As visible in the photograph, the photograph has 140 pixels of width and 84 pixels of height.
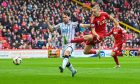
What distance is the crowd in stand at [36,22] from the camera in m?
41.5

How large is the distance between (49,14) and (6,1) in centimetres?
396

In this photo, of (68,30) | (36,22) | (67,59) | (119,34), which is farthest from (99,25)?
(36,22)

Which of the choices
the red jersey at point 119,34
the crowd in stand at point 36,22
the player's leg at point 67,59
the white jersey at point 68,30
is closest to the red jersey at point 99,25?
the white jersey at point 68,30

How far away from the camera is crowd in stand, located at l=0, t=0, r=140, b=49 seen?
4147 centimetres

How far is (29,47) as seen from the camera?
42.0 m

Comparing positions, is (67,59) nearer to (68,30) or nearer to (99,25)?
(68,30)

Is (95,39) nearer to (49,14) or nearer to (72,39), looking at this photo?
(72,39)

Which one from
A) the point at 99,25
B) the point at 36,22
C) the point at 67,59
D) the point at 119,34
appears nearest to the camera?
the point at 67,59

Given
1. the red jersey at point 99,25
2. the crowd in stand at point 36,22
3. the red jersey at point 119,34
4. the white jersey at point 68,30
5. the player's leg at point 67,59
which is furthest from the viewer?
the crowd in stand at point 36,22

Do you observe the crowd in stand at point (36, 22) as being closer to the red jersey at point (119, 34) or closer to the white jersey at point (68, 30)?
the red jersey at point (119, 34)

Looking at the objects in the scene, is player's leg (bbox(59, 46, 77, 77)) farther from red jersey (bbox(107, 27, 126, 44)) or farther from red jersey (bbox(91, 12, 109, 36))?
red jersey (bbox(107, 27, 126, 44))

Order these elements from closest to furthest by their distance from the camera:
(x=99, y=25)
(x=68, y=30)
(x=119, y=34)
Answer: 1. (x=68, y=30)
2. (x=99, y=25)
3. (x=119, y=34)

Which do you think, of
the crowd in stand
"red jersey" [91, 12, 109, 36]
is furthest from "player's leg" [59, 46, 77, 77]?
the crowd in stand

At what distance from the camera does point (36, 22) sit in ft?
143
